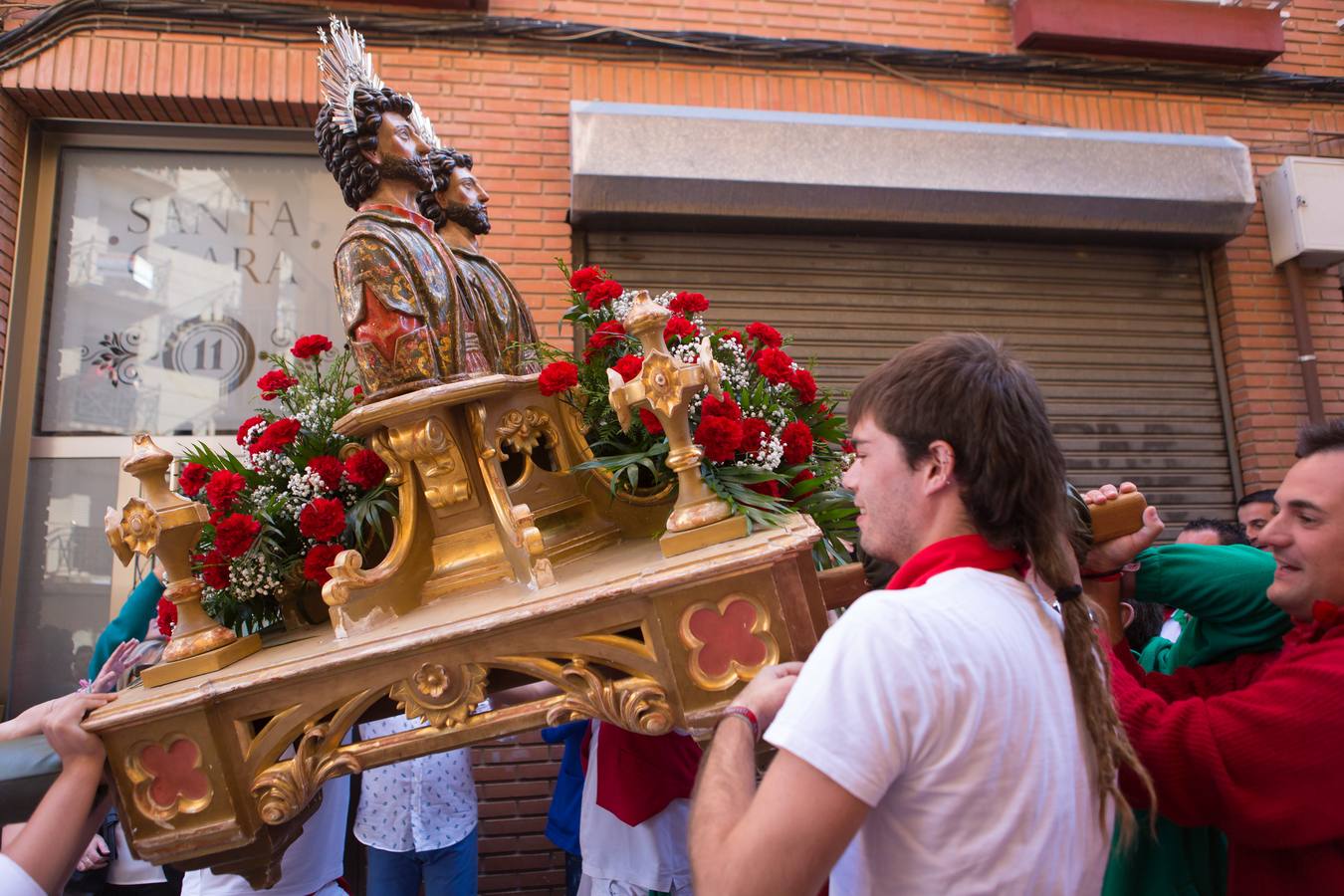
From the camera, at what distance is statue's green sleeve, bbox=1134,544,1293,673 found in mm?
1913

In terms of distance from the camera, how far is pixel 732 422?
6.68 feet

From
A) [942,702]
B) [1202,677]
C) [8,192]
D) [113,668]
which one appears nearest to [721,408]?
[942,702]

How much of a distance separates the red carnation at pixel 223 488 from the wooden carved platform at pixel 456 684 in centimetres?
50

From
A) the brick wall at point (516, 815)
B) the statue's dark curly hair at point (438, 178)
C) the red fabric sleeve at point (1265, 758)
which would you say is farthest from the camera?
the brick wall at point (516, 815)

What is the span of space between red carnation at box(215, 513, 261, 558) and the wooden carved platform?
1.16 feet

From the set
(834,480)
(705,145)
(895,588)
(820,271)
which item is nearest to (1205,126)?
(820,271)

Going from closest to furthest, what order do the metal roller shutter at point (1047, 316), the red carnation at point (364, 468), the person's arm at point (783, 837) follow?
1. the person's arm at point (783, 837)
2. the red carnation at point (364, 468)
3. the metal roller shutter at point (1047, 316)

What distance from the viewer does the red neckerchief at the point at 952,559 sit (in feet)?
4.23

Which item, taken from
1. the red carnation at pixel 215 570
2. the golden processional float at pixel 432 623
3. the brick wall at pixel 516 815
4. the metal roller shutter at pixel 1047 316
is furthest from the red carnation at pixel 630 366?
the metal roller shutter at pixel 1047 316

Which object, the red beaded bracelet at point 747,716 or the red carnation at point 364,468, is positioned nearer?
the red beaded bracelet at point 747,716

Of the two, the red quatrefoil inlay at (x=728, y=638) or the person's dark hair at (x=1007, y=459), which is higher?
the person's dark hair at (x=1007, y=459)

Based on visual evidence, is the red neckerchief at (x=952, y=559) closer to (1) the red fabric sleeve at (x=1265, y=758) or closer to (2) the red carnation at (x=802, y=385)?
(1) the red fabric sleeve at (x=1265, y=758)

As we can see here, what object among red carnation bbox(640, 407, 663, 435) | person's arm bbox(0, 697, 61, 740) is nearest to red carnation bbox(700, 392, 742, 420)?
red carnation bbox(640, 407, 663, 435)

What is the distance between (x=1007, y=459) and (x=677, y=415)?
0.73 m
